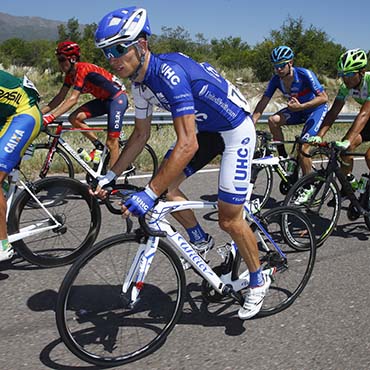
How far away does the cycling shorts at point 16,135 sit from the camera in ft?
14.8

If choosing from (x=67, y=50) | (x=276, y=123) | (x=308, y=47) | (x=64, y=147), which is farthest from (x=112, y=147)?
(x=308, y=47)

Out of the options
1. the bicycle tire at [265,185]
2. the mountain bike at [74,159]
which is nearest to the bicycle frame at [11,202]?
the mountain bike at [74,159]

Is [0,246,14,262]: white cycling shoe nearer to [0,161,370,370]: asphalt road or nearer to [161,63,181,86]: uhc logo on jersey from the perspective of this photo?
[0,161,370,370]: asphalt road

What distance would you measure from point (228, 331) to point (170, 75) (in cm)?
194

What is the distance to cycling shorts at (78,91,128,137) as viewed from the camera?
7.38 m

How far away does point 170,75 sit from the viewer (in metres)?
3.28

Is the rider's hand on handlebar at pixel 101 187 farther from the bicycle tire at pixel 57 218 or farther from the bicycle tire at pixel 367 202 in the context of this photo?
the bicycle tire at pixel 367 202

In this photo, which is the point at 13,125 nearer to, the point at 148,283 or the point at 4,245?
the point at 4,245

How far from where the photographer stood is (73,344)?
3225mm

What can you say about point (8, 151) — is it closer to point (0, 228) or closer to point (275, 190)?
point (0, 228)

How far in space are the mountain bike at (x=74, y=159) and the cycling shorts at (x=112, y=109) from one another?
184mm

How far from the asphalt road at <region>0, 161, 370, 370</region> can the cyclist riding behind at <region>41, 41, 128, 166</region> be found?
285 cm

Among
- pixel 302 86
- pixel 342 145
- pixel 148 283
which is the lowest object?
pixel 148 283

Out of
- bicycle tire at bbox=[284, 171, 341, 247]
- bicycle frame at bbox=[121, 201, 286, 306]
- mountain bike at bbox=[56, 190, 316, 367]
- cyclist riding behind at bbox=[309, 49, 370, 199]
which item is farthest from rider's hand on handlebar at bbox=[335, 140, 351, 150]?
bicycle frame at bbox=[121, 201, 286, 306]
